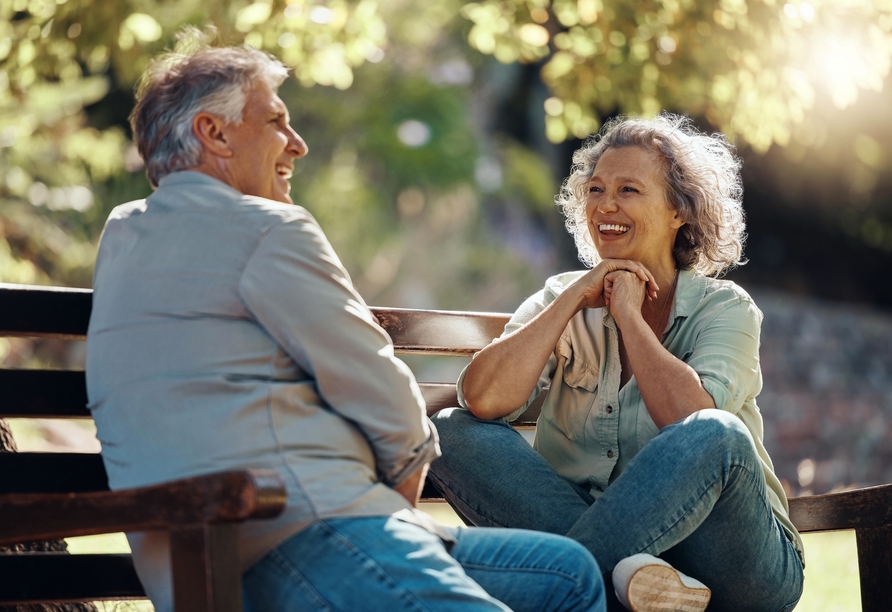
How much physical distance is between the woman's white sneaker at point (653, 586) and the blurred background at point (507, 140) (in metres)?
2.69

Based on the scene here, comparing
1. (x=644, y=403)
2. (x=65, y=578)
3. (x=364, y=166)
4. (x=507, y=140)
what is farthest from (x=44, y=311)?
(x=507, y=140)

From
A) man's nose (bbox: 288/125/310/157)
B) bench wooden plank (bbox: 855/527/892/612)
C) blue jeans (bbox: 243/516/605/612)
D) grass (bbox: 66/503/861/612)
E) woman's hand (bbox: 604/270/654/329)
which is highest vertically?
man's nose (bbox: 288/125/310/157)

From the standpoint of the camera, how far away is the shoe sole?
213 cm

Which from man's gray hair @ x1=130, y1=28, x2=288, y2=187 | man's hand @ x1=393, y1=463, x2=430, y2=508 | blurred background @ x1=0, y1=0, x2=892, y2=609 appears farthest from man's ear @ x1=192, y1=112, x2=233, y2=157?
blurred background @ x1=0, y1=0, x2=892, y2=609

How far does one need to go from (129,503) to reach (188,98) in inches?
35.1

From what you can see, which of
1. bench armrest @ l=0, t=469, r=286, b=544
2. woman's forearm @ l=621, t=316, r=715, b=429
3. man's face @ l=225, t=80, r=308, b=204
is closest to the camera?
bench armrest @ l=0, t=469, r=286, b=544

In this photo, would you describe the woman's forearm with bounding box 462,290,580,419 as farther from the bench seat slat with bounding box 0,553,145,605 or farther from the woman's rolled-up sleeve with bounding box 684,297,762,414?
the bench seat slat with bounding box 0,553,145,605

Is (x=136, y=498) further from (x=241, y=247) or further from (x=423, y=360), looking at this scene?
(x=423, y=360)

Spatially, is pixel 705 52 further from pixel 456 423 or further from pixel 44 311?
pixel 44 311

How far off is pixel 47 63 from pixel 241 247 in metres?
3.70

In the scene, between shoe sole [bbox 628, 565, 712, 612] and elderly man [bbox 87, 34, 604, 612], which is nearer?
elderly man [bbox 87, 34, 604, 612]

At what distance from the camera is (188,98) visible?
6.64ft

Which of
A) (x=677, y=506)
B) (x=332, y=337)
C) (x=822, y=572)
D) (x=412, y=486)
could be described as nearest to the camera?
(x=332, y=337)

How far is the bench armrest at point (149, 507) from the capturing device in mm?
Answer: 1433
